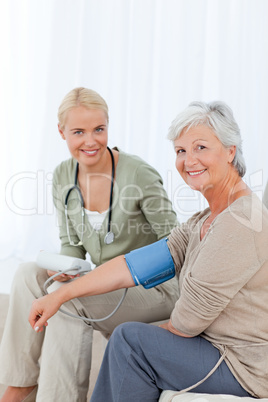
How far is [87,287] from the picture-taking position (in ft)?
4.87

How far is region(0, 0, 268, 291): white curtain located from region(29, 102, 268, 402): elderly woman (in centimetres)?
200

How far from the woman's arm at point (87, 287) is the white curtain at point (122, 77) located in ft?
6.14

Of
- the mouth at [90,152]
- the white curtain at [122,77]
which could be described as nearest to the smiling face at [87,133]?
the mouth at [90,152]

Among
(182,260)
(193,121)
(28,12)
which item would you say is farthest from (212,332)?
(28,12)

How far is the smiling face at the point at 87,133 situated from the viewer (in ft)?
5.98

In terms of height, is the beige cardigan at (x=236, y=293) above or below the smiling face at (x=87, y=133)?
below

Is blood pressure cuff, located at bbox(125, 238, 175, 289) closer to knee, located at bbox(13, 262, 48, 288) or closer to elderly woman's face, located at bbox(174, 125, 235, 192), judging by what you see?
elderly woman's face, located at bbox(174, 125, 235, 192)

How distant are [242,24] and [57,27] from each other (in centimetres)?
129

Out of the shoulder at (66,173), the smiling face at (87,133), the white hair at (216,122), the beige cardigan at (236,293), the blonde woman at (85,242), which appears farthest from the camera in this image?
the shoulder at (66,173)

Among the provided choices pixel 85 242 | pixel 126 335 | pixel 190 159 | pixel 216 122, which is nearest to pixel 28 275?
pixel 85 242

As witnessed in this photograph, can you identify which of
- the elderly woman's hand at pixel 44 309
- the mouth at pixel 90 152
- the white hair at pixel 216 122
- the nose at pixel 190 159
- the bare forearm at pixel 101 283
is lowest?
the elderly woman's hand at pixel 44 309

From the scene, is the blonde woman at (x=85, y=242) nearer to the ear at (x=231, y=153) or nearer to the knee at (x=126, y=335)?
the knee at (x=126, y=335)

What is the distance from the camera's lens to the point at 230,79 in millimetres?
3496

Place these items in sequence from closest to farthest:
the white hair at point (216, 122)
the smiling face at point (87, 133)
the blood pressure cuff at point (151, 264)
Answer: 1. the white hair at point (216, 122)
2. the blood pressure cuff at point (151, 264)
3. the smiling face at point (87, 133)
